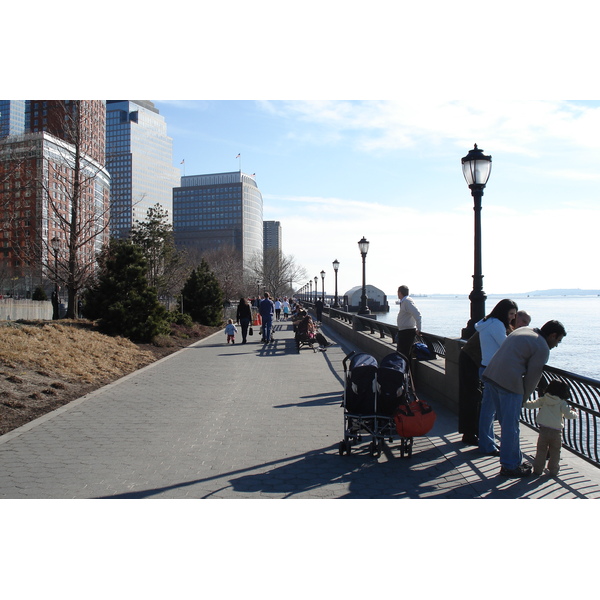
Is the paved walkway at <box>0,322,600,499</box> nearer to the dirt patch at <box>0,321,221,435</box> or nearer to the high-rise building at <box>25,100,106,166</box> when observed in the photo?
the dirt patch at <box>0,321,221,435</box>

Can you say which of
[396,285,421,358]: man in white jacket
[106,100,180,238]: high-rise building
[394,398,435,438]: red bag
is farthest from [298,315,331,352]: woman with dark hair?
[106,100,180,238]: high-rise building

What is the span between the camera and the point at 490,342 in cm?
629

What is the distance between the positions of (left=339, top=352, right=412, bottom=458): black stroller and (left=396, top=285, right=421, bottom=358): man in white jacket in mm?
3062

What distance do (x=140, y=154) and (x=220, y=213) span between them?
30859 millimetres

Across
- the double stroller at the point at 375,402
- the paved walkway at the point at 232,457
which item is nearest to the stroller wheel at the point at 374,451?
the double stroller at the point at 375,402

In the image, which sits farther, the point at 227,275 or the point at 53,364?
the point at 227,275

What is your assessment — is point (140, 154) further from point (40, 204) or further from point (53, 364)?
point (53, 364)

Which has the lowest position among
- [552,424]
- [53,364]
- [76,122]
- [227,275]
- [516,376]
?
[53,364]

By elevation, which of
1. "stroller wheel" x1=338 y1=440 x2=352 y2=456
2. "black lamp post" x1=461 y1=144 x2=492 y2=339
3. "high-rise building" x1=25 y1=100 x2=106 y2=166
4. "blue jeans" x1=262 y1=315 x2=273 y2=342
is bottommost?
"stroller wheel" x1=338 y1=440 x2=352 y2=456

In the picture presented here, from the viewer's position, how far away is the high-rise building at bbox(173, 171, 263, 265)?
17162cm

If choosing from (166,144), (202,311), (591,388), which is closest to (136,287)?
(202,311)

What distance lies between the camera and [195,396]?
33.0 feet

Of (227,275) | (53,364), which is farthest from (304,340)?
(227,275)

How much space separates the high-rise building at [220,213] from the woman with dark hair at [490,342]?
534ft
